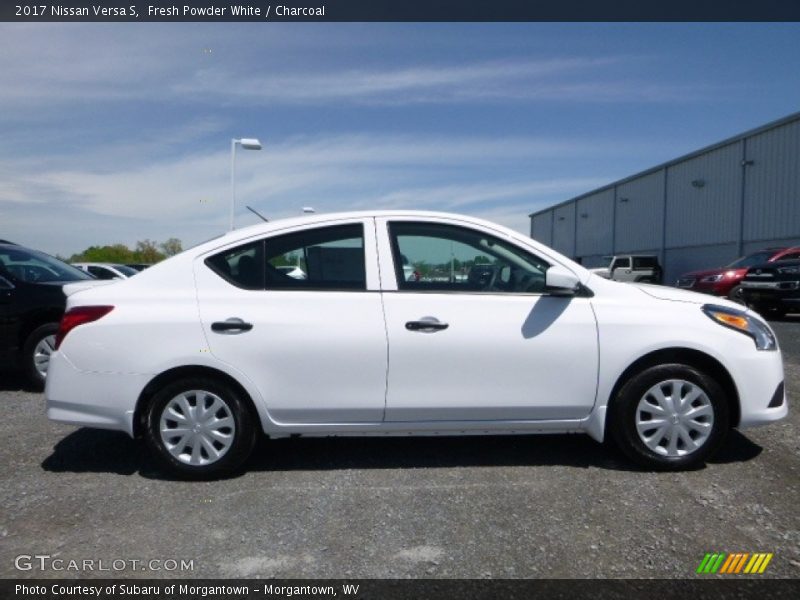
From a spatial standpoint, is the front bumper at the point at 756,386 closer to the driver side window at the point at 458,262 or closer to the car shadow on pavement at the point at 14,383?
the driver side window at the point at 458,262

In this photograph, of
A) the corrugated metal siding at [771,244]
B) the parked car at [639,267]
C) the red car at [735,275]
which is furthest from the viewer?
the parked car at [639,267]

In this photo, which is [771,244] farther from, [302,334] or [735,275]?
[302,334]

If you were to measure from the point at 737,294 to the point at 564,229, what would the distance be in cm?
3044

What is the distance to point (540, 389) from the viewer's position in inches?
144

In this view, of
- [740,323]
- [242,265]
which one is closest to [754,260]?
[740,323]

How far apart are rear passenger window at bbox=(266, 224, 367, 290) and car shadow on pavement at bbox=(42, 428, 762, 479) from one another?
1.23 m

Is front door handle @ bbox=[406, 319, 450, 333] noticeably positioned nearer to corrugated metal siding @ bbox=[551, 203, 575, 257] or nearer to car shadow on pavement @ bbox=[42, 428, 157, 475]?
car shadow on pavement @ bbox=[42, 428, 157, 475]

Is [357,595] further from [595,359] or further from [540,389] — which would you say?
[595,359]

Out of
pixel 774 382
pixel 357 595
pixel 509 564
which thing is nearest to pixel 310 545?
pixel 357 595

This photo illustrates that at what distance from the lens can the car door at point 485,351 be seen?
359 cm

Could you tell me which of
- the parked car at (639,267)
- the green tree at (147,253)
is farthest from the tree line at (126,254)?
the parked car at (639,267)

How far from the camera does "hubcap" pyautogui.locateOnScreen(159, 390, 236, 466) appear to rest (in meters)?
3.61

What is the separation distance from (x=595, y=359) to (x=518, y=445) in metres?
1.04

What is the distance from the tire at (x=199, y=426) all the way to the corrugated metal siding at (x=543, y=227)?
43752 mm
